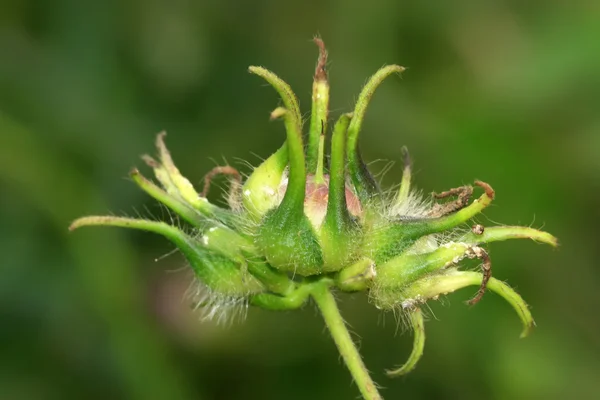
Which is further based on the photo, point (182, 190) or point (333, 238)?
point (182, 190)

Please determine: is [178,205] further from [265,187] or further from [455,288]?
[455,288]

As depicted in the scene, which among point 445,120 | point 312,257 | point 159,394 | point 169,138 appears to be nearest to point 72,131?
point 169,138

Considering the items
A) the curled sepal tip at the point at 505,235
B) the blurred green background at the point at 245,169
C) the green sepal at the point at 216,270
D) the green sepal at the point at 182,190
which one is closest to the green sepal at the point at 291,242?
the green sepal at the point at 216,270

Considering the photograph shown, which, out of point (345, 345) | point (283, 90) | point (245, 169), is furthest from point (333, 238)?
point (245, 169)

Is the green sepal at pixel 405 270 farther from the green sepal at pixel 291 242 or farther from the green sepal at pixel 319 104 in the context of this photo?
the green sepal at pixel 319 104

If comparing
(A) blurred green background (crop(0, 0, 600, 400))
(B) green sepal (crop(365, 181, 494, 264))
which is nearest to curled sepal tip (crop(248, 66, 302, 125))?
(B) green sepal (crop(365, 181, 494, 264))
